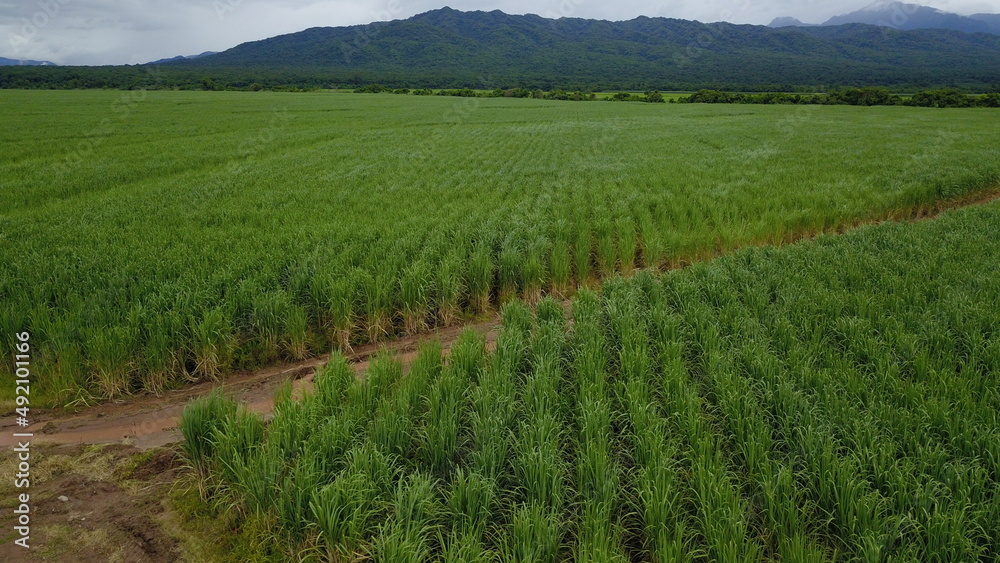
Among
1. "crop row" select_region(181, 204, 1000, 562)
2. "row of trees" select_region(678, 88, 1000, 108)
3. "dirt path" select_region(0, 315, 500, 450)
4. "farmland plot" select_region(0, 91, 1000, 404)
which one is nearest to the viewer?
"crop row" select_region(181, 204, 1000, 562)

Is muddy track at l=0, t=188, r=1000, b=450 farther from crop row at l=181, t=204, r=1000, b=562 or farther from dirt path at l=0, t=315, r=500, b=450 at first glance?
crop row at l=181, t=204, r=1000, b=562

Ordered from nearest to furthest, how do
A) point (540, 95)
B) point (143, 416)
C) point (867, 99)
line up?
1. point (143, 416)
2. point (867, 99)
3. point (540, 95)

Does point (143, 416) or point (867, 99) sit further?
point (867, 99)

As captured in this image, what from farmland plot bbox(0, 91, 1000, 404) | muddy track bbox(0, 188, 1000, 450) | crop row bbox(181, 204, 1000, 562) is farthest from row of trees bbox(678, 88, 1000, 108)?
muddy track bbox(0, 188, 1000, 450)

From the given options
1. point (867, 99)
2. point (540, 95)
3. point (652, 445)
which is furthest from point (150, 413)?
point (540, 95)

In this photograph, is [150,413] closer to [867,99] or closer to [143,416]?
[143,416]

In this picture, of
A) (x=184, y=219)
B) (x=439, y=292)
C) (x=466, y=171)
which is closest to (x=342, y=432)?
(x=439, y=292)

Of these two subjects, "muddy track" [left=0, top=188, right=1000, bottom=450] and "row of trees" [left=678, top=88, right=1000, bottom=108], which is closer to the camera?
"muddy track" [left=0, top=188, right=1000, bottom=450]

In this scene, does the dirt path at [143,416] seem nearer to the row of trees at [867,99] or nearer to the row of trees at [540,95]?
the row of trees at [867,99]
